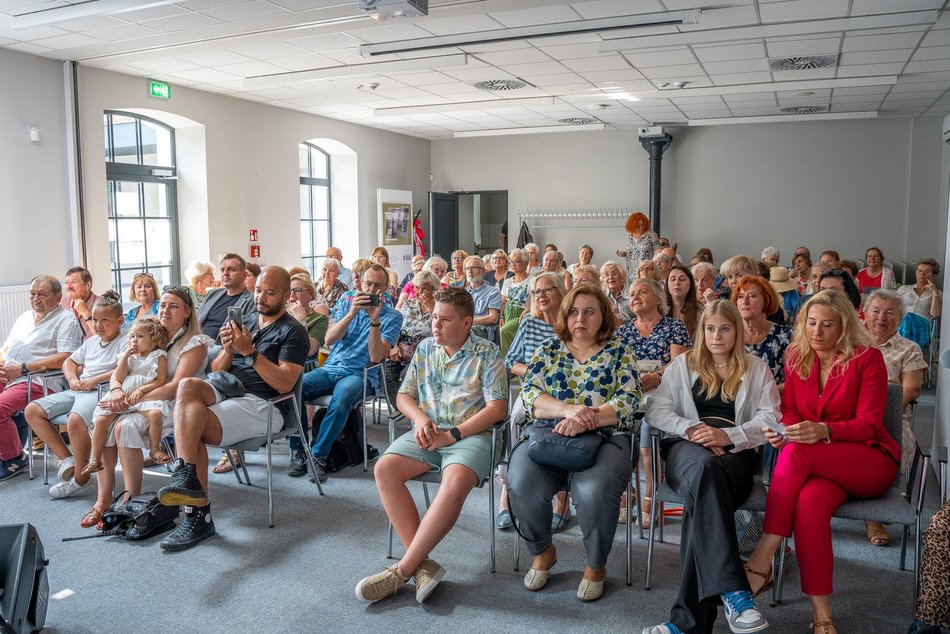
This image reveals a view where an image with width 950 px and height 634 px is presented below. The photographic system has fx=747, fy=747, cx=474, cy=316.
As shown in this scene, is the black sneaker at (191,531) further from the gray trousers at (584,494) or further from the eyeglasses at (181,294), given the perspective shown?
the gray trousers at (584,494)

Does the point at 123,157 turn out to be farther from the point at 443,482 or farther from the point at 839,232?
the point at 839,232

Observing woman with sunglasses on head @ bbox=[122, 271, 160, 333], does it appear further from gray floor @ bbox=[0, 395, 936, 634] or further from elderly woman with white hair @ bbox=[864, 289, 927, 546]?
elderly woman with white hair @ bbox=[864, 289, 927, 546]

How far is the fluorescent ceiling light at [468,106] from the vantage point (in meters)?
9.79

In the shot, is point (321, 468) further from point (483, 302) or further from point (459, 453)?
point (483, 302)

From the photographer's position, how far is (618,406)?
3.15 metres

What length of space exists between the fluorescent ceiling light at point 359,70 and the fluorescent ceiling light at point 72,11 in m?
2.50

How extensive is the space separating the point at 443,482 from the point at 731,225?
34.7 ft

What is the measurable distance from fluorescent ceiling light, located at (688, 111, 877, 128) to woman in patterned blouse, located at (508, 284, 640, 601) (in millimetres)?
9435

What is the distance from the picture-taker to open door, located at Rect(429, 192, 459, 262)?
13.6 meters

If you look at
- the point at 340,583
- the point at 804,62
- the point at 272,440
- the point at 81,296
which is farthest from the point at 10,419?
the point at 804,62

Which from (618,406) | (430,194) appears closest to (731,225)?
(430,194)

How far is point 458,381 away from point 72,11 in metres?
4.42

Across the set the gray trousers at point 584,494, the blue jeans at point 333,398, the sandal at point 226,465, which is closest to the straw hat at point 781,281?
the blue jeans at point 333,398

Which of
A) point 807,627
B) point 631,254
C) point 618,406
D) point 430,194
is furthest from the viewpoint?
point 430,194
